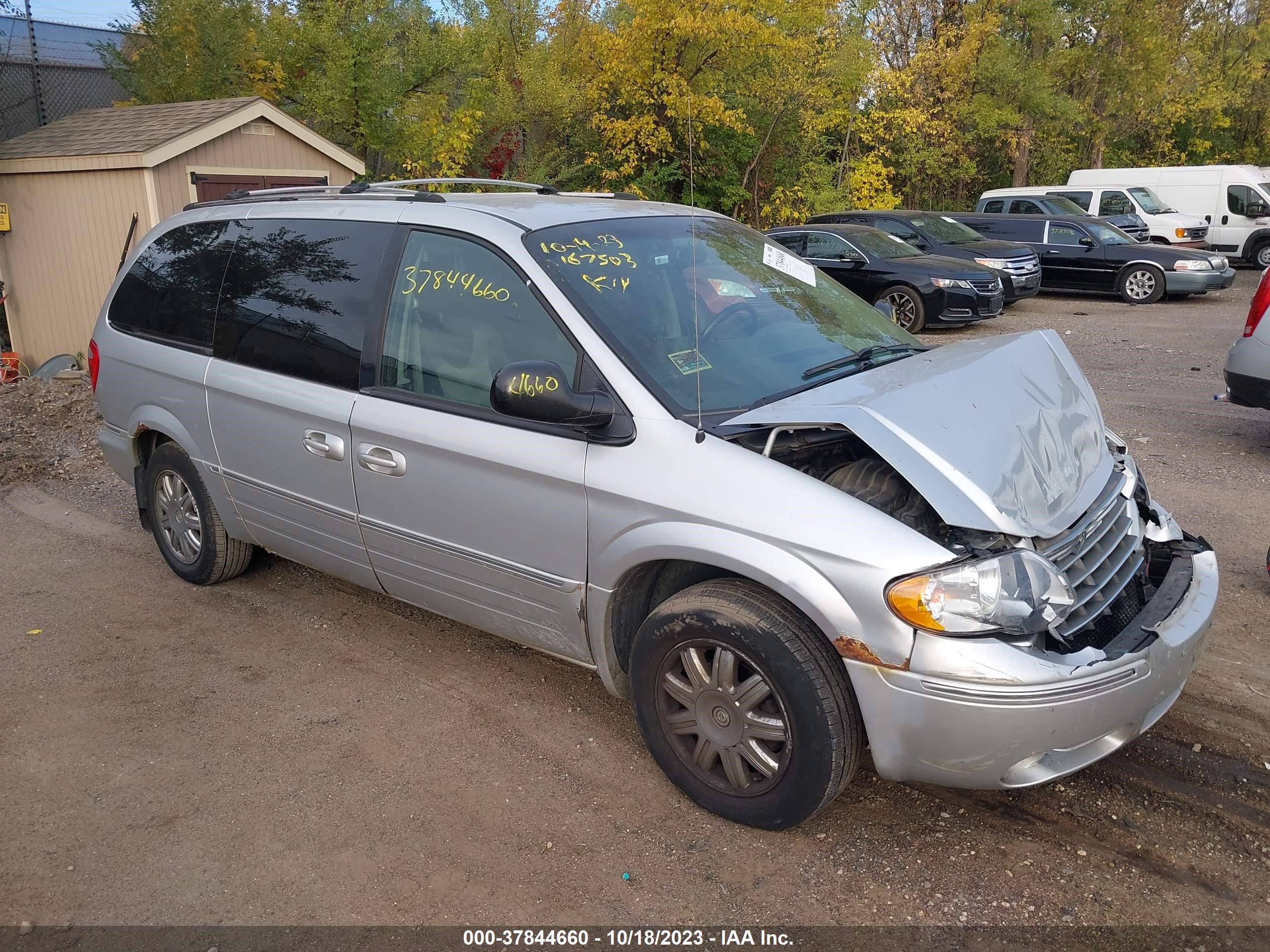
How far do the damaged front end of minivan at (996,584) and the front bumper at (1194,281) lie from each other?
15022 millimetres

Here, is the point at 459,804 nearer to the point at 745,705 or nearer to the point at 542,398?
the point at 745,705

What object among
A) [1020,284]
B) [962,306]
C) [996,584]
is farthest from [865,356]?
[1020,284]

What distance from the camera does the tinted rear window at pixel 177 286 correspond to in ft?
15.3

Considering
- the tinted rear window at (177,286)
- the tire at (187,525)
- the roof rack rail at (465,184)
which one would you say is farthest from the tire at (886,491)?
the tire at (187,525)

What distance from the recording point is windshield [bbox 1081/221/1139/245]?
17.1m

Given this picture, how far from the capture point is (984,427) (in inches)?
121

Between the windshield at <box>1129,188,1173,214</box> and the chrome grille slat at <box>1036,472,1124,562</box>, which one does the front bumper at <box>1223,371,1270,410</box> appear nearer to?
the chrome grille slat at <box>1036,472,1124,562</box>

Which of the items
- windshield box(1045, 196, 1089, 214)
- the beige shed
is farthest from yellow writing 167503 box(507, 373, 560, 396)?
windshield box(1045, 196, 1089, 214)

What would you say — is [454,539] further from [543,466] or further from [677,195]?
[677,195]

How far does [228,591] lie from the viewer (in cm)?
520

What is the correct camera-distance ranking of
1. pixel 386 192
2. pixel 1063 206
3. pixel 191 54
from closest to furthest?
pixel 386 192, pixel 191 54, pixel 1063 206

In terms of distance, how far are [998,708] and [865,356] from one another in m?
1.57

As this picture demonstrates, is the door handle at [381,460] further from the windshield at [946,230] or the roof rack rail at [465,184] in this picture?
the windshield at [946,230]

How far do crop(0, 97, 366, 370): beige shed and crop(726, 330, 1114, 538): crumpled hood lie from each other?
9380mm
